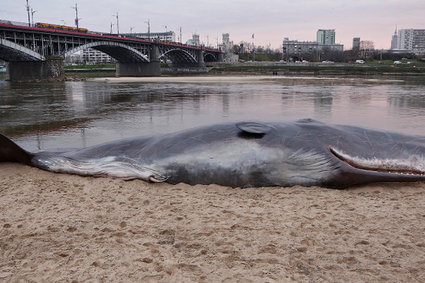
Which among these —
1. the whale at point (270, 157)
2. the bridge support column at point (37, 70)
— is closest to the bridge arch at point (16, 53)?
the bridge support column at point (37, 70)

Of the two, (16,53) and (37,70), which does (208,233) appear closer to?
(16,53)

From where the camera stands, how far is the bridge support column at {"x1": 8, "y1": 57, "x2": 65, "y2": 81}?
202 ft

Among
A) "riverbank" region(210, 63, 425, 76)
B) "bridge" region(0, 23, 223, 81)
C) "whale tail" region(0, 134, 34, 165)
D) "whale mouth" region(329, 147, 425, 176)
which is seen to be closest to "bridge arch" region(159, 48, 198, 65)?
"riverbank" region(210, 63, 425, 76)

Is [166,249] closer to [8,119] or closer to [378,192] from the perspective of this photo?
[378,192]

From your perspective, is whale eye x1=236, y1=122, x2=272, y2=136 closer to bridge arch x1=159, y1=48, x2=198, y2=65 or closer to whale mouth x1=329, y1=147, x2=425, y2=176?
whale mouth x1=329, y1=147, x2=425, y2=176

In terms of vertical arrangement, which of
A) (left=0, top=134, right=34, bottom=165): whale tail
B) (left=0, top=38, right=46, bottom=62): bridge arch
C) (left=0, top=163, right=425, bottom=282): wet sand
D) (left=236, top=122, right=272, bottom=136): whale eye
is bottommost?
(left=0, top=163, right=425, bottom=282): wet sand

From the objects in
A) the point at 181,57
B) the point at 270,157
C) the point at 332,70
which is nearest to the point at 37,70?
the point at 181,57

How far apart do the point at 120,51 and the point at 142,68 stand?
31.0 feet

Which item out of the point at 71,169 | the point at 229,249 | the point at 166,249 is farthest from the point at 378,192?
the point at 71,169

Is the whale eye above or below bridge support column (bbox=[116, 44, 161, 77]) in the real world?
below

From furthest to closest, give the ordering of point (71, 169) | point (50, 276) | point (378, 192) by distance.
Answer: point (71, 169)
point (378, 192)
point (50, 276)

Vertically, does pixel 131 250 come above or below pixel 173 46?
below

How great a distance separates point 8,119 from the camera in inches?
585

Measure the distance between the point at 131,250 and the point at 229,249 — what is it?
1071mm
